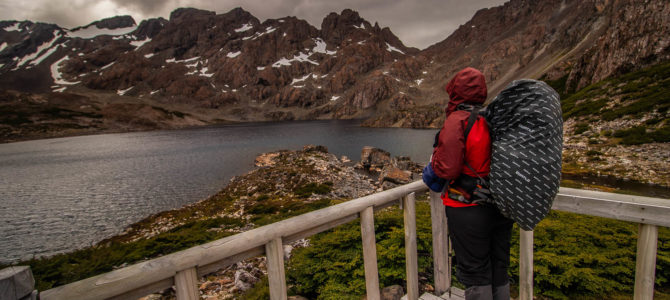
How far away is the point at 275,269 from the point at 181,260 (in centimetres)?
84

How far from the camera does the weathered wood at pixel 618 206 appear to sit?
265 centimetres

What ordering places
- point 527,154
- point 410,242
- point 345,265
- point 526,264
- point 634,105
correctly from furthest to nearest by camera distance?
1. point 634,105
2. point 345,265
3. point 410,242
4. point 526,264
5. point 527,154

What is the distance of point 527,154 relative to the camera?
7.18 ft

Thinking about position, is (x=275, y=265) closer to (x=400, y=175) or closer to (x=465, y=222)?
(x=465, y=222)

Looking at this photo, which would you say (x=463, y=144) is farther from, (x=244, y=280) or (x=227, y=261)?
(x=244, y=280)

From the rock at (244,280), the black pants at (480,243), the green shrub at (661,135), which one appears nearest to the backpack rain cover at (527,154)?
the black pants at (480,243)

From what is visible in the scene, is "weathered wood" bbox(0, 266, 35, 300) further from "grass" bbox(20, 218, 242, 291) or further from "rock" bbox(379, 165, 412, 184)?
"rock" bbox(379, 165, 412, 184)

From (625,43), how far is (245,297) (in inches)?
3118

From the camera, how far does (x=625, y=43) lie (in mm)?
54312

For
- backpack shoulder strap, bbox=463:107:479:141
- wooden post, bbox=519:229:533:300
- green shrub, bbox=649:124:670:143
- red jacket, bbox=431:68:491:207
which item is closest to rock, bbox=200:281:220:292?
wooden post, bbox=519:229:533:300

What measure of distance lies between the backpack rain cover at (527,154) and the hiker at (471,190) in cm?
19

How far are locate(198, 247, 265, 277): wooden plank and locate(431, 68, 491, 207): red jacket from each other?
1.81 meters

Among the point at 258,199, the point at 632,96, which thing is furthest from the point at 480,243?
the point at 632,96

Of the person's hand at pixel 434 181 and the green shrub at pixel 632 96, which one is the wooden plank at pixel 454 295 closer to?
the person's hand at pixel 434 181
